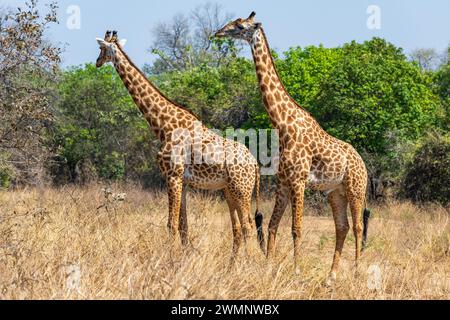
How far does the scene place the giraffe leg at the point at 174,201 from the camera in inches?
301

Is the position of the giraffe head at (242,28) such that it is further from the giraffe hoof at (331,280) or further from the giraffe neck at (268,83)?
the giraffe hoof at (331,280)

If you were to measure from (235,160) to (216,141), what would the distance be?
0.95 ft

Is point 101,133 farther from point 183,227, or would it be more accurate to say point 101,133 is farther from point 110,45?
point 183,227

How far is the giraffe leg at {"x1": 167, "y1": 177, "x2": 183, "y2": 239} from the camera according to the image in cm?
764

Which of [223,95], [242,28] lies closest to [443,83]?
[223,95]

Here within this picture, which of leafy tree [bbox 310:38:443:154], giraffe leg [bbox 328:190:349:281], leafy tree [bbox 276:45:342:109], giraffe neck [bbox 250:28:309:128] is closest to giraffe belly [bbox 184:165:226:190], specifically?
giraffe neck [bbox 250:28:309:128]

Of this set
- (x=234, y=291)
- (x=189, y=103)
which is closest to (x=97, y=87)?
(x=189, y=103)

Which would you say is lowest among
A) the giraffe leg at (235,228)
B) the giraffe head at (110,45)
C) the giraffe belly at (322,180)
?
the giraffe leg at (235,228)

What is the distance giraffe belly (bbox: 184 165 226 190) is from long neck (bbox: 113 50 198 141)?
0.45 metres

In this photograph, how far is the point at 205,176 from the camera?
794 centimetres

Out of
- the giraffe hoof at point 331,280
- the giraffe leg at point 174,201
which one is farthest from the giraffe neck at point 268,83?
the giraffe hoof at point 331,280

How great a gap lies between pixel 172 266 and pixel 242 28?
2722mm

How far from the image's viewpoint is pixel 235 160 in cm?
796

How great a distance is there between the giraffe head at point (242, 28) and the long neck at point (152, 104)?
0.92 meters
